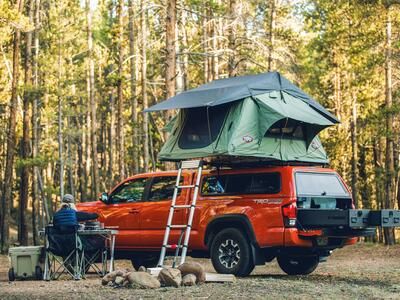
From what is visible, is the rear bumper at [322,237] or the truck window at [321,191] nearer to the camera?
the rear bumper at [322,237]

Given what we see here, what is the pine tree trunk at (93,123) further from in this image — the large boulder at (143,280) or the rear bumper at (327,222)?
the large boulder at (143,280)

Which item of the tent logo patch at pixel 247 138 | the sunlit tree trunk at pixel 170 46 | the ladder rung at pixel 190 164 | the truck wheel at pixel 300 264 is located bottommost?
the truck wheel at pixel 300 264

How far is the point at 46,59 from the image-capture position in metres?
35.6

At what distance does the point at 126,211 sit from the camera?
1565cm

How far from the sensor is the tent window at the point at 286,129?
14.8 metres

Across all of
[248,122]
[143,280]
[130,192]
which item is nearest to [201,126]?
[248,122]

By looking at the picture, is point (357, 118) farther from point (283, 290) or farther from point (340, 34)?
point (283, 290)

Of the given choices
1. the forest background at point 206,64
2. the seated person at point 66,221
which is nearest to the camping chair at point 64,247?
the seated person at point 66,221

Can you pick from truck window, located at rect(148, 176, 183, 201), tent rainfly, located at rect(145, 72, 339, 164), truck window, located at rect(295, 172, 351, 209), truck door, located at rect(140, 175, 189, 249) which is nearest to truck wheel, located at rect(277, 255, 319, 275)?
A: truck window, located at rect(295, 172, 351, 209)

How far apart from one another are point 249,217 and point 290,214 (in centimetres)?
77

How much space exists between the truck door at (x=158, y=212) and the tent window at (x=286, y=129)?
1.77 meters

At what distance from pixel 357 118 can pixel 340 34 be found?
6233 millimetres

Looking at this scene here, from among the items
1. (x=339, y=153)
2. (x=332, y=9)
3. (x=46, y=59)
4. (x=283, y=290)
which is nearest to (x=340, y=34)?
(x=332, y=9)

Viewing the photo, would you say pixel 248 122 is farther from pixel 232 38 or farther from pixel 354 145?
pixel 354 145
